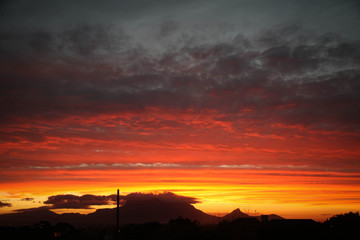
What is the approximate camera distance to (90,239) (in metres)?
52.5

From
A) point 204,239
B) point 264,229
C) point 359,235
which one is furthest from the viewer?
point 359,235

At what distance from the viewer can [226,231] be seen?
148ft

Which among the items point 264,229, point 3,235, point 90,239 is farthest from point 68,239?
point 264,229

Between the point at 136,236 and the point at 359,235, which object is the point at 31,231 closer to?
the point at 136,236

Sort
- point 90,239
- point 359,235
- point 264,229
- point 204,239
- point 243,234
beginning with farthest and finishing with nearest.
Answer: point 90,239, point 243,234, point 359,235, point 264,229, point 204,239

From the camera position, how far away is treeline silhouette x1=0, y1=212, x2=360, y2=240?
35875 mm

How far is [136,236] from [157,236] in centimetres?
966

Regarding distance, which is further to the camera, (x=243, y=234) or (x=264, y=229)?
(x=243, y=234)

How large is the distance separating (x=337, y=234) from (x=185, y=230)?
18493mm

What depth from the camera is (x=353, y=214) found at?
156 ft

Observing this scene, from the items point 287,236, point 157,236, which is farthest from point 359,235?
point 157,236

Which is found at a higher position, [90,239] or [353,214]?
[353,214]

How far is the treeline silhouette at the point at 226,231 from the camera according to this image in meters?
35.9

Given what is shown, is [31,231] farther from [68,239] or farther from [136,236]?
[136,236]
